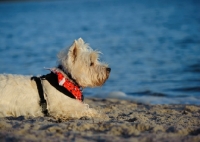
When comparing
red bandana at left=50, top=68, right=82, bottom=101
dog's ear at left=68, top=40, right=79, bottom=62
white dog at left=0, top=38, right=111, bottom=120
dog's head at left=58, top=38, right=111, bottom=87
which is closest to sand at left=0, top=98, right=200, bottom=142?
white dog at left=0, top=38, right=111, bottom=120

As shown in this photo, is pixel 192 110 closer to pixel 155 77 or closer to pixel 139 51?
pixel 155 77

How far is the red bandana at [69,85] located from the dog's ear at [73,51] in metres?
0.31

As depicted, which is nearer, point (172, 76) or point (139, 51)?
point (172, 76)

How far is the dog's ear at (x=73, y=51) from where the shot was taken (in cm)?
647

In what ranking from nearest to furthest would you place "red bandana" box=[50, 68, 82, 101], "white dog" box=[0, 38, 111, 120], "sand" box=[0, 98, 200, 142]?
"sand" box=[0, 98, 200, 142] → "white dog" box=[0, 38, 111, 120] → "red bandana" box=[50, 68, 82, 101]

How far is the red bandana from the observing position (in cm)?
630

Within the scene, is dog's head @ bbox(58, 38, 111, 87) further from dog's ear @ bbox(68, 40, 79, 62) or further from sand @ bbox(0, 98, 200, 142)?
sand @ bbox(0, 98, 200, 142)

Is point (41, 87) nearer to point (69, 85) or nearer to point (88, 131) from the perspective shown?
point (69, 85)

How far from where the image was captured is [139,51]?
19812 millimetres

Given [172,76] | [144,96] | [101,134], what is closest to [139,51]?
[172,76]

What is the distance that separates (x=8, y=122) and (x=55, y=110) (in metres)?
0.90

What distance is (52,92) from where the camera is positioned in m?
6.25

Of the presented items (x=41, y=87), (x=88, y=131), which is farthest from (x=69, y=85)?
(x=88, y=131)

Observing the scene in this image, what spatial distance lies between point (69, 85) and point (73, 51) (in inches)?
22.3
